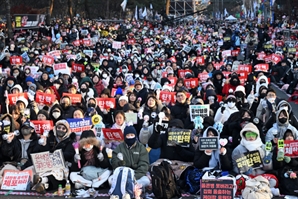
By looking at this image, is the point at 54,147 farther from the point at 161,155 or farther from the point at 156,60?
the point at 156,60

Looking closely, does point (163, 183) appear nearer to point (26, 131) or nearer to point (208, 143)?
point (208, 143)

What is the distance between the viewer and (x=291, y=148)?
306 inches

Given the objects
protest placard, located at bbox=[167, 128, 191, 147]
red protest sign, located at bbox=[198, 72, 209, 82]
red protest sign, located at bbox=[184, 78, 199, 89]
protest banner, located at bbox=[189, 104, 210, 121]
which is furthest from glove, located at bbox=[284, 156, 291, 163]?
red protest sign, located at bbox=[198, 72, 209, 82]

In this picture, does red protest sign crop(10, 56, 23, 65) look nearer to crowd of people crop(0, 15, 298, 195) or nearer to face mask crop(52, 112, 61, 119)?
crowd of people crop(0, 15, 298, 195)

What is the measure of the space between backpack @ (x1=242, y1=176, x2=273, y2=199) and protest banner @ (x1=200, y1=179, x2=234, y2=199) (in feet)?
0.89

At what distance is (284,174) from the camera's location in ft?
25.3

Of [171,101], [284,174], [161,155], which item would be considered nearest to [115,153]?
[161,155]

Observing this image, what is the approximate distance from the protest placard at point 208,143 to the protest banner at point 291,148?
3.30ft

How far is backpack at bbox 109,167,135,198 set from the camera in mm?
7617

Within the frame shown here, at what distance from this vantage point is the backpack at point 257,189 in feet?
22.9

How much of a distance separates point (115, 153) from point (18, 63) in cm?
1107

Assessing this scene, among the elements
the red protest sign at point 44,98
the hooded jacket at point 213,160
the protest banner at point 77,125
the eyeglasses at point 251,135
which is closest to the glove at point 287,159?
the eyeglasses at point 251,135

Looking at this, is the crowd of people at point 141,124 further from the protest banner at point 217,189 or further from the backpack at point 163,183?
the protest banner at point 217,189

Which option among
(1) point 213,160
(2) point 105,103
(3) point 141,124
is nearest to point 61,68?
(2) point 105,103
